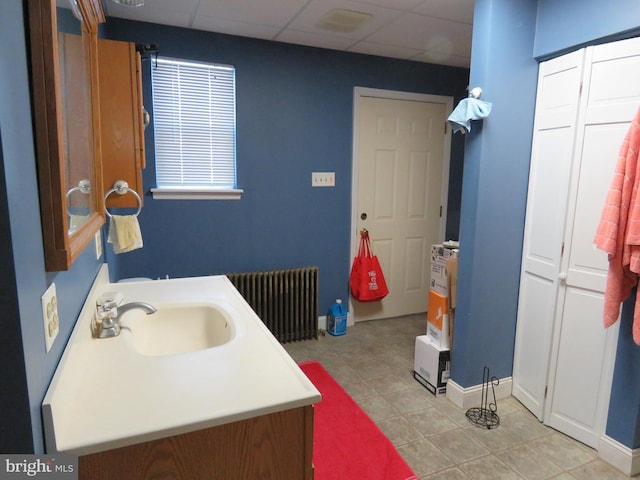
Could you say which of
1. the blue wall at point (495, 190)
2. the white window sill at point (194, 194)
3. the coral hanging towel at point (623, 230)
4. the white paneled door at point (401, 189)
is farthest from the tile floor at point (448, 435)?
the white window sill at point (194, 194)


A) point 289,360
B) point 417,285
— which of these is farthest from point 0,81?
point 417,285

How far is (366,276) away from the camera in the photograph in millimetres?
3625

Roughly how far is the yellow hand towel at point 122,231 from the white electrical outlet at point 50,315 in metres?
0.80

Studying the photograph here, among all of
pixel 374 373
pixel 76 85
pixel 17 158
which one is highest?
pixel 76 85

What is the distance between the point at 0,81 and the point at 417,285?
3822mm

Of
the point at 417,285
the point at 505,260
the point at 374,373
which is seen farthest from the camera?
the point at 417,285

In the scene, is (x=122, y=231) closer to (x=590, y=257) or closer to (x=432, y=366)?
(x=432, y=366)

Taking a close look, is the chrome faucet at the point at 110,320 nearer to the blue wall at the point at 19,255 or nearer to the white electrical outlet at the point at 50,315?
the white electrical outlet at the point at 50,315

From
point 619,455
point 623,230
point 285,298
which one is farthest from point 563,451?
point 285,298

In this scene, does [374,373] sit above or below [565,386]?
below

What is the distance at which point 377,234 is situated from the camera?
3803 millimetres

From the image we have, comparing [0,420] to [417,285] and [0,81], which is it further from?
[417,285]

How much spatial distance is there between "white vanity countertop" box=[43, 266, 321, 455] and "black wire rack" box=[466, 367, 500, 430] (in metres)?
1.64

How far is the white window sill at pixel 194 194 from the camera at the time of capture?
2.98 metres
